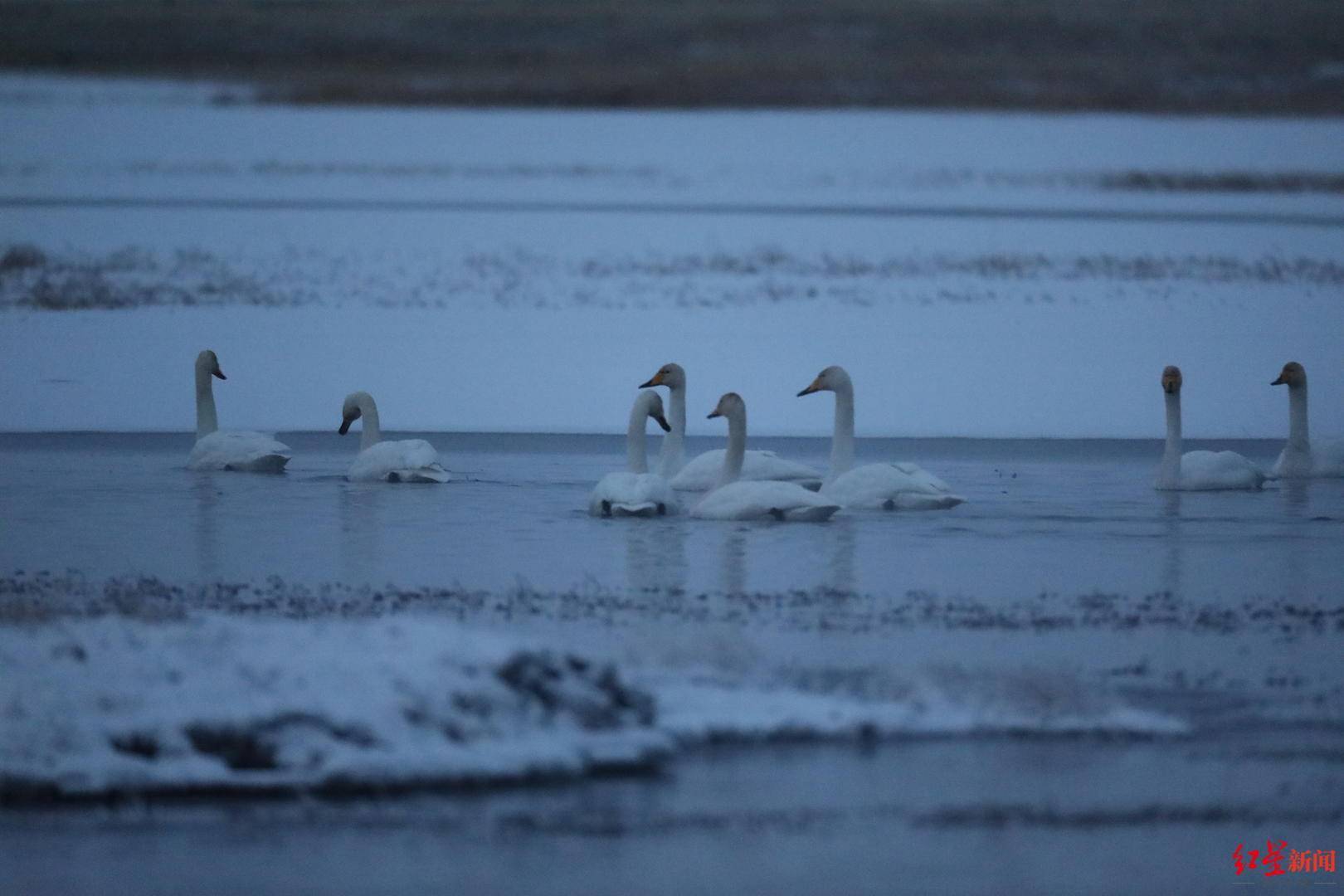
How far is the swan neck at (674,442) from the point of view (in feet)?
33.4

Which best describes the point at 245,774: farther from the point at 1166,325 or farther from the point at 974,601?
the point at 1166,325

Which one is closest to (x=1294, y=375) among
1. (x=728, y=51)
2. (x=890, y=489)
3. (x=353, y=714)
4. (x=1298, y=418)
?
(x=1298, y=418)

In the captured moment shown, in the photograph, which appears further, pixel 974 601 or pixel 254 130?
pixel 254 130

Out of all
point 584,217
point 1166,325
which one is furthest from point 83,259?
point 1166,325

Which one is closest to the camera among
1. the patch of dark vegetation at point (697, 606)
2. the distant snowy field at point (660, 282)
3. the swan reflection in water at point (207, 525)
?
the patch of dark vegetation at point (697, 606)

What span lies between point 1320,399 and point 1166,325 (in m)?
3.14

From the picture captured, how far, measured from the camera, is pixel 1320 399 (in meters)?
13.3

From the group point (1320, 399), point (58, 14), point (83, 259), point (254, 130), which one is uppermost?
point (58, 14)

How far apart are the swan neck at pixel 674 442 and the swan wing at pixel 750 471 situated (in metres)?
0.06

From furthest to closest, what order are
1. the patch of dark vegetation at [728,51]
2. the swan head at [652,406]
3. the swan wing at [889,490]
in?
the patch of dark vegetation at [728,51]
the swan head at [652,406]
the swan wing at [889,490]

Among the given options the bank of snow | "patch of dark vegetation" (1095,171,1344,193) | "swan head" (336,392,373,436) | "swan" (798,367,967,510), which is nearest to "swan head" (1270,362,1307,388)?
"swan" (798,367,967,510)

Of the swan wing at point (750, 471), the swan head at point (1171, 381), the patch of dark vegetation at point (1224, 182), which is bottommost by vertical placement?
the swan wing at point (750, 471)

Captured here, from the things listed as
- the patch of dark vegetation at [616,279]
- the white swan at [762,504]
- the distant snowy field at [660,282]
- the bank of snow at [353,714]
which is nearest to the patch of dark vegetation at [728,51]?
the distant snowy field at [660,282]

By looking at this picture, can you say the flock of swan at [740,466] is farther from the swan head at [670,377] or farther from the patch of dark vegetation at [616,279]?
the patch of dark vegetation at [616,279]
